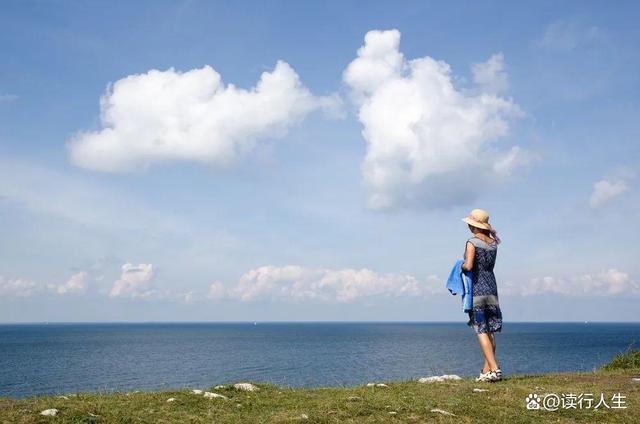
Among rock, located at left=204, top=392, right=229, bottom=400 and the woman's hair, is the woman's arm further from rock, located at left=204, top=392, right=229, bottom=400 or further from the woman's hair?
rock, located at left=204, top=392, right=229, bottom=400

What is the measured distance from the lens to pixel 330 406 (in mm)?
8797

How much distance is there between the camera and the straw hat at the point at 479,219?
40.8 feet

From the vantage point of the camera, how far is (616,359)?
18.8 metres

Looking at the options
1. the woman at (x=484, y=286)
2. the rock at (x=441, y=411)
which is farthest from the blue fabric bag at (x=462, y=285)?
the rock at (x=441, y=411)

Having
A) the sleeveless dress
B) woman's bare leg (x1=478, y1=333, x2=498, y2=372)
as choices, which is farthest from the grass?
the sleeveless dress

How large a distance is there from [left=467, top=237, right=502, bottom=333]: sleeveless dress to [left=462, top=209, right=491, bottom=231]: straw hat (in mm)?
324

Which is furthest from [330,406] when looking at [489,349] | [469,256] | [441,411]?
[469,256]

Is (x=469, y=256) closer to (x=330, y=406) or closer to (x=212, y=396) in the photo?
(x=330, y=406)

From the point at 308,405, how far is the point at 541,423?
3.70 metres

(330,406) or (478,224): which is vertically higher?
(478,224)

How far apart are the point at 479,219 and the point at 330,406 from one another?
5932 millimetres

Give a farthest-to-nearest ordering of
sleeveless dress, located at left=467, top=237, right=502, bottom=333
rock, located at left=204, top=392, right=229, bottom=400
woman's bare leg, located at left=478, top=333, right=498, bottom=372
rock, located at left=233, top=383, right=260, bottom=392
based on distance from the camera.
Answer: sleeveless dress, located at left=467, top=237, right=502, bottom=333 < woman's bare leg, located at left=478, top=333, right=498, bottom=372 < rock, located at left=233, top=383, right=260, bottom=392 < rock, located at left=204, top=392, right=229, bottom=400

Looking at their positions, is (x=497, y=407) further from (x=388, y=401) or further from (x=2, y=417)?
(x=2, y=417)

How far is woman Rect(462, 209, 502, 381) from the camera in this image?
12188 mm
